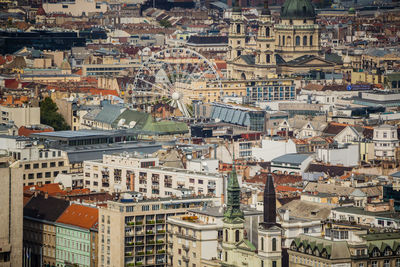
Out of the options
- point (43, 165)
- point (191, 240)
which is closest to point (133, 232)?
point (191, 240)

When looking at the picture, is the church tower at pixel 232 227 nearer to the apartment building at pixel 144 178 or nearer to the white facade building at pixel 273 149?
the apartment building at pixel 144 178

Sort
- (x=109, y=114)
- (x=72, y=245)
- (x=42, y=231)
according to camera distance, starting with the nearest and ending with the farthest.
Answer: (x=72, y=245), (x=42, y=231), (x=109, y=114)

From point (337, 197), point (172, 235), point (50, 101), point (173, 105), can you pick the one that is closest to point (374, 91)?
point (173, 105)

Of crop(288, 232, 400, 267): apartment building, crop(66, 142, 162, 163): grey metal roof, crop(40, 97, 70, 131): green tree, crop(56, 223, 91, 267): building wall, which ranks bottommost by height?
crop(56, 223, 91, 267): building wall

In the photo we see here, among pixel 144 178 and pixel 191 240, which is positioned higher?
pixel 144 178

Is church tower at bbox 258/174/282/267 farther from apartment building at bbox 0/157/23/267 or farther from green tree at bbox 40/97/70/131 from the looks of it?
green tree at bbox 40/97/70/131

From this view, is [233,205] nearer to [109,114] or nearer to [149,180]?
[149,180]

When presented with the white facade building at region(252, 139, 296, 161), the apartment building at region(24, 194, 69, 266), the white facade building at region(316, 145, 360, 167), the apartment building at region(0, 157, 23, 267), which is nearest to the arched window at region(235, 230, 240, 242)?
the apartment building at region(0, 157, 23, 267)
